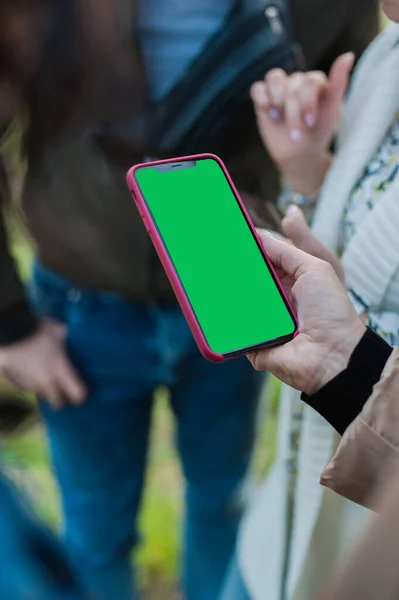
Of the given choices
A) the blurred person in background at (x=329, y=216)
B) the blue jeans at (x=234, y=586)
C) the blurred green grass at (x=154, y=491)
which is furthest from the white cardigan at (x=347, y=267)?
the blurred green grass at (x=154, y=491)

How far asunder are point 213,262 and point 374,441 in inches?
4.8

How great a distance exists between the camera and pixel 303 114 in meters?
0.46

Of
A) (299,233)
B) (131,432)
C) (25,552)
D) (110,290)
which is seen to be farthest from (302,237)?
(25,552)

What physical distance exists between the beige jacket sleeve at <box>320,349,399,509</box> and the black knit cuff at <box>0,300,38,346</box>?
1.14 ft

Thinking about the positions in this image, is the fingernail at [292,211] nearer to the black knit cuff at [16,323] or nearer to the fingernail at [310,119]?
the fingernail at [310,119]

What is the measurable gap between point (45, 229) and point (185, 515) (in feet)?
1.30

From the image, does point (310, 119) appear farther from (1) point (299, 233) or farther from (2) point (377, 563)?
(2) point (377, 563)

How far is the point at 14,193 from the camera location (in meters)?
0.52

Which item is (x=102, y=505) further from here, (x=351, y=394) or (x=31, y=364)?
(x=351, y=394)

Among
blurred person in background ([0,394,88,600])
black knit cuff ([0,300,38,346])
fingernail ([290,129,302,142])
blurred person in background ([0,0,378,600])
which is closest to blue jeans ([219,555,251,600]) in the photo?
blurred person in background ([0,0,378,600])

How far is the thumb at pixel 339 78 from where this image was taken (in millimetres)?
467

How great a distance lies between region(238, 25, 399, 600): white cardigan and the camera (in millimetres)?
370

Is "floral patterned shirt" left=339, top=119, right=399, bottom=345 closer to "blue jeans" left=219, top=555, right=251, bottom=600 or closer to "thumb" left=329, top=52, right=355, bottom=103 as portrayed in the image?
"thumb" left=329, top=52, right=355, bottom=103

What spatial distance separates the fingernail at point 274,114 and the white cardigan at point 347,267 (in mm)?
49
